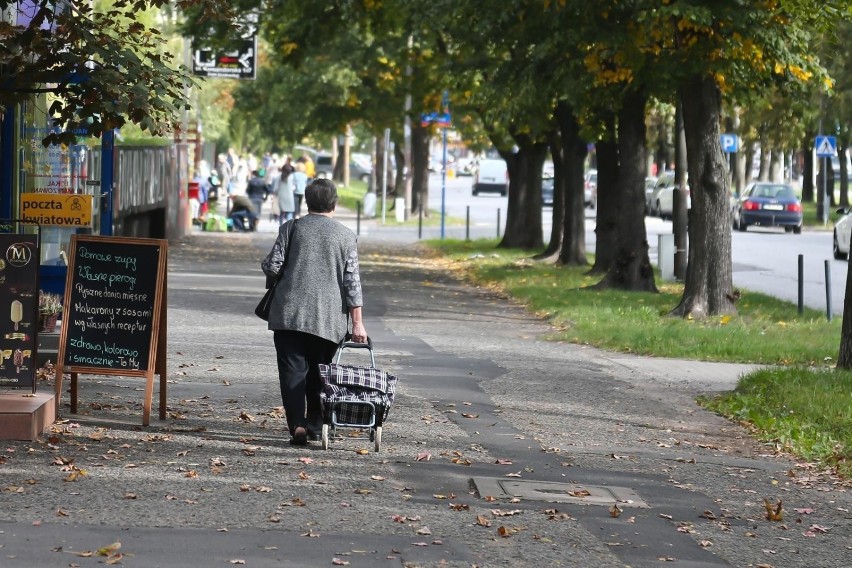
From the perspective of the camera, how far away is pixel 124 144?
2616cm

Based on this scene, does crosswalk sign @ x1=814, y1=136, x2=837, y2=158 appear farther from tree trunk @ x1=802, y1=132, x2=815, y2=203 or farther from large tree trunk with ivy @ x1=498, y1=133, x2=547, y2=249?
large tree trunk with ivy @ x1=498, y1=133, x2=547, y2=249

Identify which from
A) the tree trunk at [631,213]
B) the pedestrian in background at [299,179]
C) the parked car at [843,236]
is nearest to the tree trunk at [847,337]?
the tree trunk at [631,213]

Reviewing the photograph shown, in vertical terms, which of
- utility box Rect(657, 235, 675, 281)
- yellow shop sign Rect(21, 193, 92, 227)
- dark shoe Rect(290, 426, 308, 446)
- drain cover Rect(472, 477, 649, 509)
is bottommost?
drain cover Rect(472, 477, 649, 509)

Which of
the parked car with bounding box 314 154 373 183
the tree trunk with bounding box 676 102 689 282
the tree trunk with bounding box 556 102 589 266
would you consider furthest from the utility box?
the parked car with bounding box 314 154 373 183

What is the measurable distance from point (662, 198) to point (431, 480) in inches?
1925

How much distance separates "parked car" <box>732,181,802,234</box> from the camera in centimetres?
4572

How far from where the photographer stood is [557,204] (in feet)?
99.6

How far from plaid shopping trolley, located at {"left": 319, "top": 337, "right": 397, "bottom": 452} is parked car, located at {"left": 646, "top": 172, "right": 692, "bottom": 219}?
45656mm

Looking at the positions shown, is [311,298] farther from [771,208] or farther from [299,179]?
[771,208]

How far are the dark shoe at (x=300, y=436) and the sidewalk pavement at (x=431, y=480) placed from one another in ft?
0.25

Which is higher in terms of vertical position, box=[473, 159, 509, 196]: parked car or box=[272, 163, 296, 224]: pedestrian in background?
box=[473, 159, 509, 196]: parked car

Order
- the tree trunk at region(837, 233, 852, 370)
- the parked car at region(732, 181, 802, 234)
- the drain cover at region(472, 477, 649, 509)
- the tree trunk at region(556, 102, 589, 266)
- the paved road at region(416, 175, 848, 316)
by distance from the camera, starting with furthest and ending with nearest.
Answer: the parked car at region(732, 181, 802, 234)
the tree trunk at region(556, 102, 589, 266)
the paved road at region(416, 175, 848, 316)
the tree trunk at region(837, 233, 852, 370)
the drain cover at region(472, 477, 649, 509)

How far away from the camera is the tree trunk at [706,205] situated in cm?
1884

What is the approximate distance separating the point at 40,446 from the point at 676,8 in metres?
10.2
